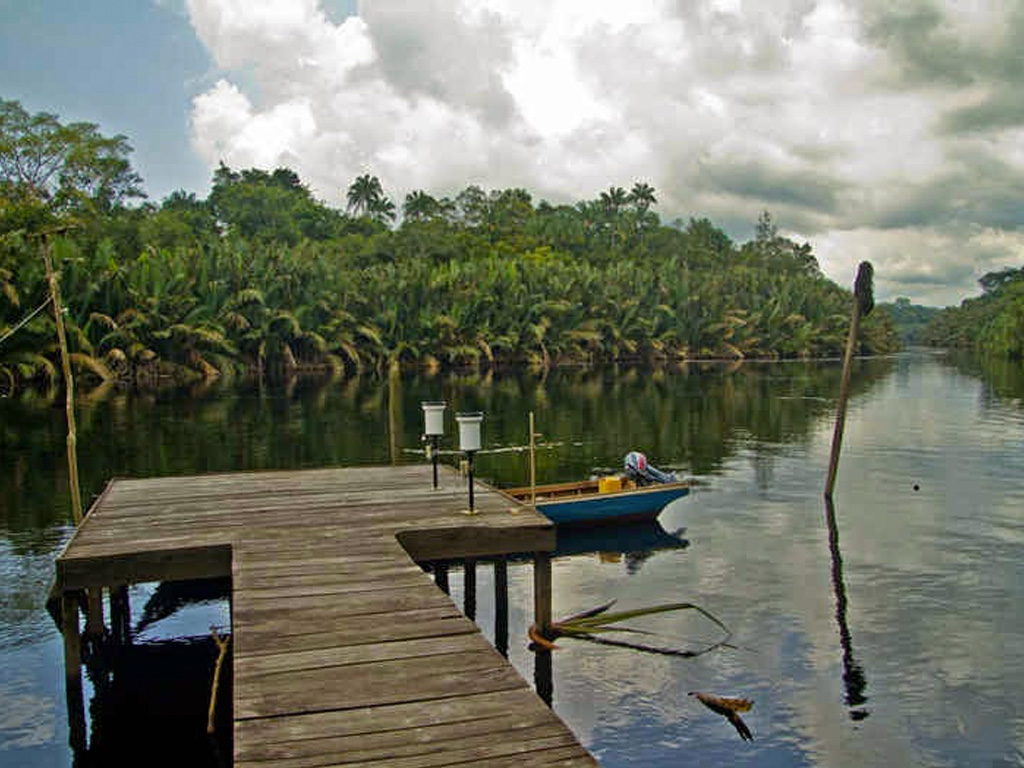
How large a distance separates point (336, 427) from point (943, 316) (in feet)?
602

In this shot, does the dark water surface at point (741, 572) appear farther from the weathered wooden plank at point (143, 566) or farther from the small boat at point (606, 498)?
the weathered wooden plank at point (143, 566)

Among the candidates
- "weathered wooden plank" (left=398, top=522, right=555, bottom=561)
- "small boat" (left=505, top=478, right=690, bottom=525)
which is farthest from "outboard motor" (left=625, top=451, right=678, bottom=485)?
"weathered wooden plank" (left=398, top=522, right=555, bottom=561)

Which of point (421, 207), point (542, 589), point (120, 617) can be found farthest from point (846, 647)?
point (421, 207)

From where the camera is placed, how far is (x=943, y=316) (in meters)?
191

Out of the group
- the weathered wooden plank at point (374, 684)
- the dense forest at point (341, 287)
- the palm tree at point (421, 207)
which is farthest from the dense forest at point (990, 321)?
the weathered wooden plank at point (374, 684)

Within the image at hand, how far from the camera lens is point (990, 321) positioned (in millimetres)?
136500

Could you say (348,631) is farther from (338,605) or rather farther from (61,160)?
(61,160)

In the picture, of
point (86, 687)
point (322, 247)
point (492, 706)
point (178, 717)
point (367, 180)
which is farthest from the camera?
point (367, 180)

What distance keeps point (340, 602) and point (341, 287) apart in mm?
67471

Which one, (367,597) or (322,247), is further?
(322,247)

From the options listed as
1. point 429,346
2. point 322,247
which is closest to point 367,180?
point 322,247

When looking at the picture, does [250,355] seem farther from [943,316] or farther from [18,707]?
[943,316]

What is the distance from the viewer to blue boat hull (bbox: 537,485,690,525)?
18.0 meters

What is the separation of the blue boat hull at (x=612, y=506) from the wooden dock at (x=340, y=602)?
421cm
